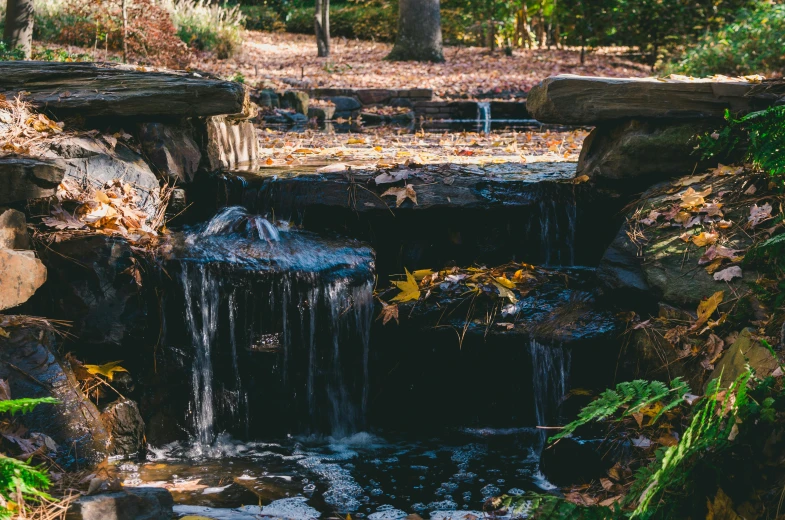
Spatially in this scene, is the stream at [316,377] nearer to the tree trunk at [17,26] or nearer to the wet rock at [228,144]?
the wet rock at [228,144]

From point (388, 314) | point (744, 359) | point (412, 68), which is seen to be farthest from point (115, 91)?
point (412, 68)

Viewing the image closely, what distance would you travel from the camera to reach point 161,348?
3.95 meters

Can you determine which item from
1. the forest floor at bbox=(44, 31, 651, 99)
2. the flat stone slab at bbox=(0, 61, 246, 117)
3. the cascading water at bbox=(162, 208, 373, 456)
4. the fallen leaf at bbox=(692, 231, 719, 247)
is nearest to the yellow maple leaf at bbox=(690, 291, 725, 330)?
the fallen leaf at bbox=(692, 231, 719, 247)

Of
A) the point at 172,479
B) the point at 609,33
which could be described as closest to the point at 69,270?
the point at 172,479

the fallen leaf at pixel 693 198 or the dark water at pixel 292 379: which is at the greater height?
the fallen leaf at pixel 693 198

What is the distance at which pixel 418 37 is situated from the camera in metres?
18.8

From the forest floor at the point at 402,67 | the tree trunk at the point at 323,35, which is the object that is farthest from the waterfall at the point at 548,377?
the tree trunk at the point at 323,35

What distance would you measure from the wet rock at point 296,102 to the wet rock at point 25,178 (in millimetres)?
7781

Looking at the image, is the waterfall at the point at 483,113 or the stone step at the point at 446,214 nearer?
the stone step at the point at 446,214

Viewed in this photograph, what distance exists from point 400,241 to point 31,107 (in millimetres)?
2280

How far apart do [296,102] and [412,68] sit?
679 centimetres

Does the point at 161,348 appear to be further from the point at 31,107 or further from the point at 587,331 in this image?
the point at 587,331

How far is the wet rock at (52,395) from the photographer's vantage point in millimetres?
3248

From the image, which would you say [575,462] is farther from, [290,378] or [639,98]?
[639,98]
